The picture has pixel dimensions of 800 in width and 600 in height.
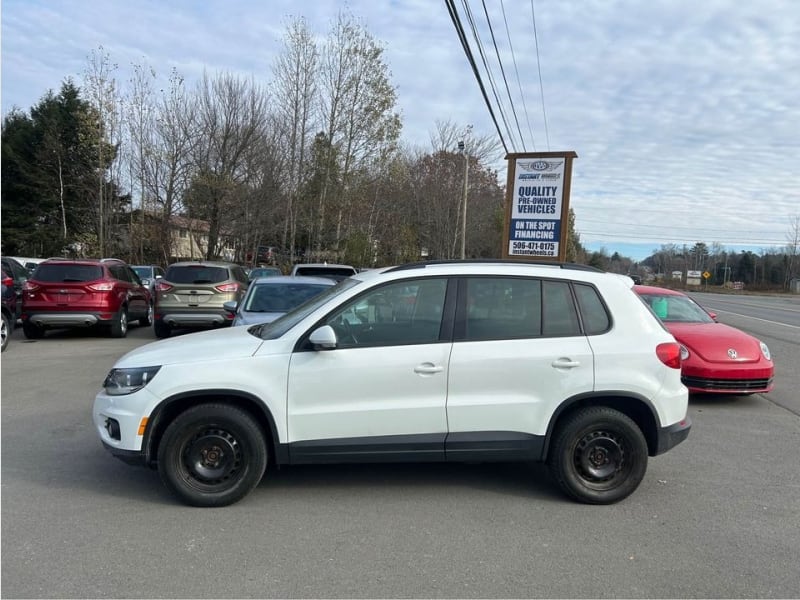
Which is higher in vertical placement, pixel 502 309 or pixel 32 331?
pixel 502 309

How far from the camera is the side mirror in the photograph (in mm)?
4180

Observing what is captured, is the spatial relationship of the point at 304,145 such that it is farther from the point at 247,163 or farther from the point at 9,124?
the point at 9,124

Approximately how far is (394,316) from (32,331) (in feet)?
38.5

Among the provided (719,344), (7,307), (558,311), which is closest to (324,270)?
(7,307)

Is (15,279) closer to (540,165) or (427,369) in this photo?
(540,165)

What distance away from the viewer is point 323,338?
165 inches

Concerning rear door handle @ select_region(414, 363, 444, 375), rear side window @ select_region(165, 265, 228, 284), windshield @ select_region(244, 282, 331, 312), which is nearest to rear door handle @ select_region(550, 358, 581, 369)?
rear door handle @ select_region(414, 363, 444, 375)

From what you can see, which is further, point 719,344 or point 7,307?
point 7,307

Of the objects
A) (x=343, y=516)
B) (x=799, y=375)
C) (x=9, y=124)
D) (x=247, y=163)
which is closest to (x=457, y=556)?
(x=343, y=516)

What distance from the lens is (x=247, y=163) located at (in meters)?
29.6

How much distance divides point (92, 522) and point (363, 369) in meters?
2.11

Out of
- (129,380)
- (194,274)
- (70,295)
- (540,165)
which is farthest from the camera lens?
(540,165)

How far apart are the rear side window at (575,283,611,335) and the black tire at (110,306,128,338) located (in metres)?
11.0

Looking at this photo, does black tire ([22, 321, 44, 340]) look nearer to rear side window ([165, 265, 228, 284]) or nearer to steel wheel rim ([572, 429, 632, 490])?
rear side window ([165, 265, 228, 284])
